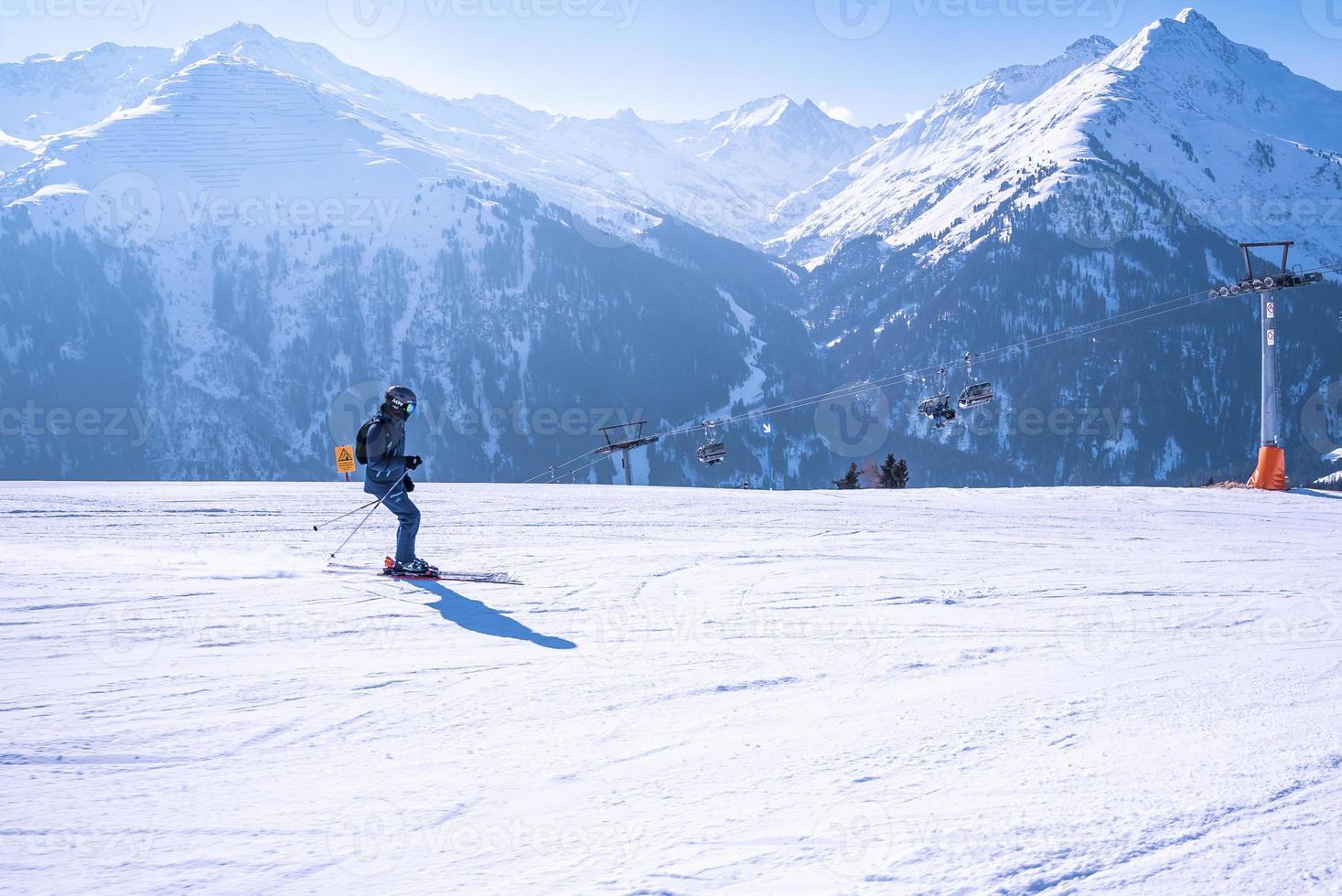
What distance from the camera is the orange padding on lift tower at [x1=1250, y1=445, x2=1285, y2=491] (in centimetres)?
1842

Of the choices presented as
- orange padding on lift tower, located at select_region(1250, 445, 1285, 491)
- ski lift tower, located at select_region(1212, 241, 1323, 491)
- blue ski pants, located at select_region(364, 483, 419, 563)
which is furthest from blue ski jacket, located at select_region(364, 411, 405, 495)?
orange padding on lift tower, located at select_region(1250, 445, 1285, 491)

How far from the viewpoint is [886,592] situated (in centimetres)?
742

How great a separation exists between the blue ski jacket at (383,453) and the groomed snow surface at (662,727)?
3.24 ft

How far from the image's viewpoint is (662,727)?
402 cm

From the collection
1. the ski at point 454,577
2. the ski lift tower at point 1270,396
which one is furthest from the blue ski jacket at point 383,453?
the ski lift tower at point 1270,396

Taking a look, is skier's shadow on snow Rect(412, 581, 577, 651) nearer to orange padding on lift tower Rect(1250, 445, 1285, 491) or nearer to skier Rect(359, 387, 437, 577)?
skier Rect(359, 387, 437, 577)

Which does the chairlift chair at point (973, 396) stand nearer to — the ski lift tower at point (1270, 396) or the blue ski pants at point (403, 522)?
the ski lift tower at point (1270, 396)

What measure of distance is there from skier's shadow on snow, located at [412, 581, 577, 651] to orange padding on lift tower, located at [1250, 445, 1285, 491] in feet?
64.4

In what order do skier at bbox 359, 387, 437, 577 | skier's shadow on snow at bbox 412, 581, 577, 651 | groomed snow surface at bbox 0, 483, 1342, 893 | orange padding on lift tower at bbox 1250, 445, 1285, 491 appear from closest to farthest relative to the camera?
groomed snow surface at bbox 0, 483, 1342, 893, skier's shadow on snow at bbox 412, 581, 577, 651, skier at bbox 359, 387, 437, 577, orange padding on lift tower at bbox 1250, 445, 1285, 491

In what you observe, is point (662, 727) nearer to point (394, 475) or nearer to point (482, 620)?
point (482, 620)

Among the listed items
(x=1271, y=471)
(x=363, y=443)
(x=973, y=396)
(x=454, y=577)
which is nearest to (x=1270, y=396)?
(x=1271, y=471)

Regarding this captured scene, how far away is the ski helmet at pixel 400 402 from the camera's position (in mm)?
7875

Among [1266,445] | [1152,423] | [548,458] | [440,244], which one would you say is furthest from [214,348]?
[1152,423]

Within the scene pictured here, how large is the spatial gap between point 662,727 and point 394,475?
16.8 feet
